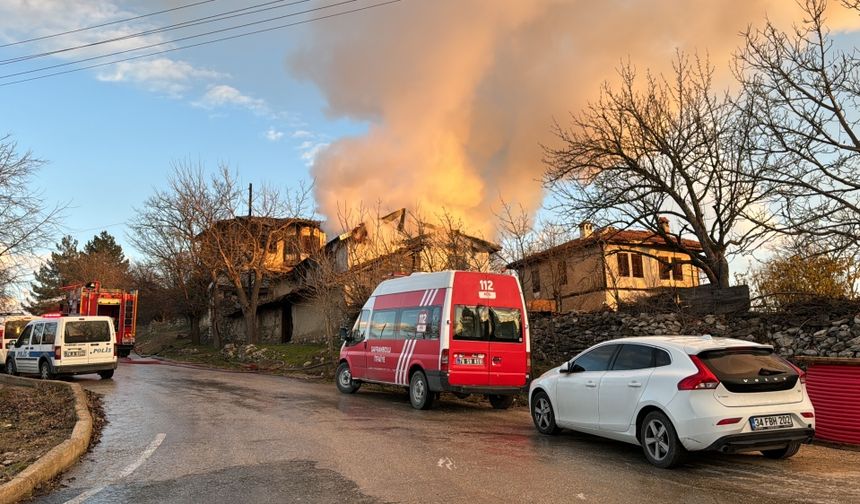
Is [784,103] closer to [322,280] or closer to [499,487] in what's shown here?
[499,487]

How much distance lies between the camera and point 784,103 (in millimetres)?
13719

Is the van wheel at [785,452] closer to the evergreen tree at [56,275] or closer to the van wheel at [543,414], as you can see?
the van wheel at [543,414]

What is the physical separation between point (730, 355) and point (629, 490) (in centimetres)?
232

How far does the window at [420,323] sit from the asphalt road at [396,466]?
175cm

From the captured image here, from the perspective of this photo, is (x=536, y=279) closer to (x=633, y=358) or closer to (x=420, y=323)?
(x=420, y=323)

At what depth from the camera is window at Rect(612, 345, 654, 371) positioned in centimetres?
757

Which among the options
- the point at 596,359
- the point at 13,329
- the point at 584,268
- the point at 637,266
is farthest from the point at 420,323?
the point at 637,266

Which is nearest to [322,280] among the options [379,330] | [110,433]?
[379,330]

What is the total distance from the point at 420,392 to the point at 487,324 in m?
1.94

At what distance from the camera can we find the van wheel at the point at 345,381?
15.0 m

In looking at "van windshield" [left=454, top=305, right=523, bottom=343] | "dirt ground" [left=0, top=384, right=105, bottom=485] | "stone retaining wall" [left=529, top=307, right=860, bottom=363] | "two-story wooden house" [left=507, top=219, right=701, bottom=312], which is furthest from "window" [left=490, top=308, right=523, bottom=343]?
"dirt ground" [left=0, top=384, right=105, bottom=485]

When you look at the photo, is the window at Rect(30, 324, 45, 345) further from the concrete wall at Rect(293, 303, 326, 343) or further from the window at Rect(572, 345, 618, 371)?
the window at Rect(572, 345, 618, 371)

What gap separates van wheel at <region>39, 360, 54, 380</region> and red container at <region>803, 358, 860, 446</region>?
19.0 m

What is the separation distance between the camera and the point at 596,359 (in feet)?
27.8
